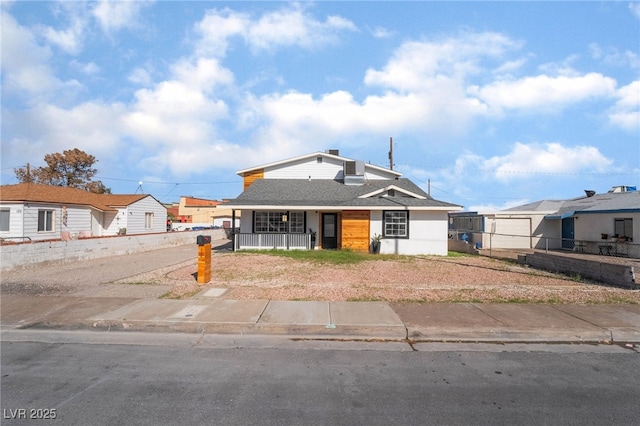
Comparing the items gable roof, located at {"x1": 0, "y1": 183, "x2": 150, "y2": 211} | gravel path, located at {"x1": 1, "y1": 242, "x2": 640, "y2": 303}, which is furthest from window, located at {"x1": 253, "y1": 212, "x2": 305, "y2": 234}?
gable roof, located at {"x1": 0, "y1": 183, "x2": 150, "y2": 211}

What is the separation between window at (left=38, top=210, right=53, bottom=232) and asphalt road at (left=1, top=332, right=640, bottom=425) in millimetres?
19475

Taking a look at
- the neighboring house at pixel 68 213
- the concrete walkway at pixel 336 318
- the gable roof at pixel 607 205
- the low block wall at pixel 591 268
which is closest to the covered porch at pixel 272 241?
the neighboring house at pixel 68 213

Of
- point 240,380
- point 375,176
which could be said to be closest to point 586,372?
point 240,380

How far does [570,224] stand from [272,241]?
2034 centimetres

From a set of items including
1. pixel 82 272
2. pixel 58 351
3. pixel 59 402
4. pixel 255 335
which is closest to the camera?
pixel 59 402

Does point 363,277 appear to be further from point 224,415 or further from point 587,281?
point 224,415

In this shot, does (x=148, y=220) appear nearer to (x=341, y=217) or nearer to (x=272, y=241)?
(x=272, y=241)

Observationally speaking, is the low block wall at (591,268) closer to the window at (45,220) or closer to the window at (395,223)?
the window at (395,223)

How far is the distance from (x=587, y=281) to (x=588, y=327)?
19.3 ft

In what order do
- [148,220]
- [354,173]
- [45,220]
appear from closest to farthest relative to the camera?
1. [45,220]
2. [354,173]
3. [148,220]

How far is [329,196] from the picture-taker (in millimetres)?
20250

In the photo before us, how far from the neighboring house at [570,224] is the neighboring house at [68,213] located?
25.6 m

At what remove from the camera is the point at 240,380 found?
4.16 m

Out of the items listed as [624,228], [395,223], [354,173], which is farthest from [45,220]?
[624,228]
